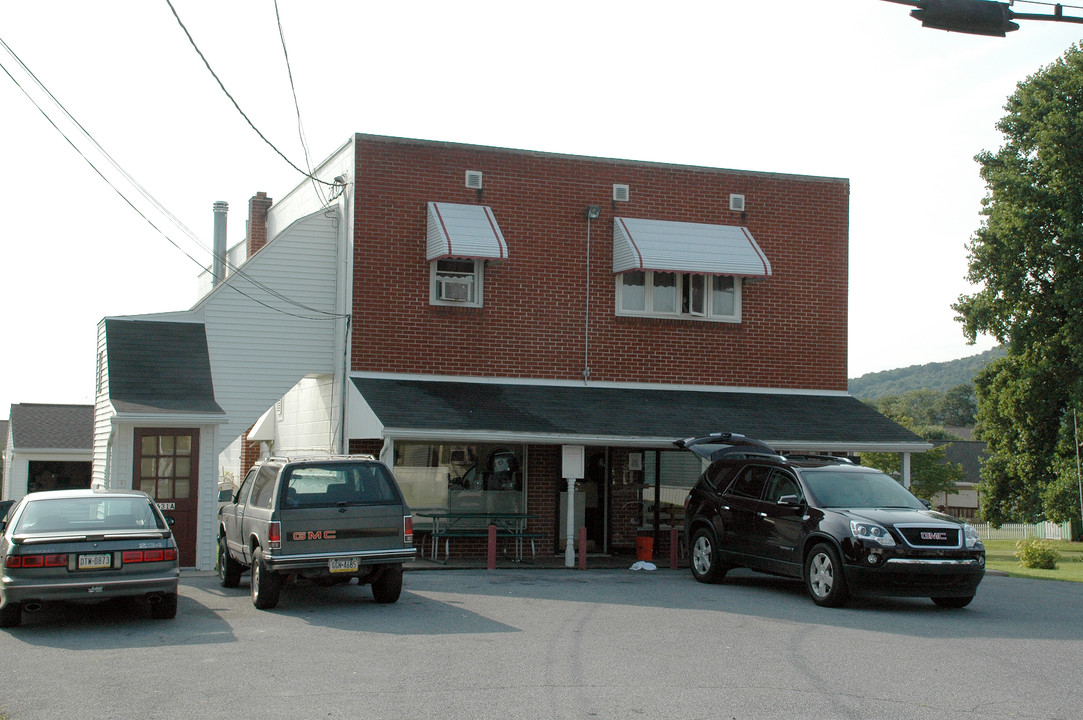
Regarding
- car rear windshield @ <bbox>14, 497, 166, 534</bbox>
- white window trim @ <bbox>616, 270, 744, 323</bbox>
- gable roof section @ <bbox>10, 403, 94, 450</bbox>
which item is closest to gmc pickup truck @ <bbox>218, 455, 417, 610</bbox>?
car rear windshield @ <bbox>14, 497, 166, 534</bbox>

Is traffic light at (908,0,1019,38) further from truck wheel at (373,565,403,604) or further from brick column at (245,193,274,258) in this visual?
brick column at (245,193,274,258)

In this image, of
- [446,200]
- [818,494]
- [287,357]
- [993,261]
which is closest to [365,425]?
[287,357]

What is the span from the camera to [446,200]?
797 inches

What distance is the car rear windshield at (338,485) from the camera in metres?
12.4

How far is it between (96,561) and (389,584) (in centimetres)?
334

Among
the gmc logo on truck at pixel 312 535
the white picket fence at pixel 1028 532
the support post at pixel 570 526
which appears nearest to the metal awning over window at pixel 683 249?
the support post at pixel 570 526

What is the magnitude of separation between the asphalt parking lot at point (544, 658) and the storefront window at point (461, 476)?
16.8ft

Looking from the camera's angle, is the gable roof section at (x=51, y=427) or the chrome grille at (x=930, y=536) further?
the gable roof section at (x=51, y=427)

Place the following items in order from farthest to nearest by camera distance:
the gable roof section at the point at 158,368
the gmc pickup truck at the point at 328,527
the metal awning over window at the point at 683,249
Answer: the metal awning over window at the point at 683,249, the gable roof section at the point at 158,368, the gmc pickup truck at the point at 328,527

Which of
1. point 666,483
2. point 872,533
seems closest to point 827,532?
point 872,533

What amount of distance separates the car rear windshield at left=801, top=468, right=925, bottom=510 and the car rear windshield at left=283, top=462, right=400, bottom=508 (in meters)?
5.47

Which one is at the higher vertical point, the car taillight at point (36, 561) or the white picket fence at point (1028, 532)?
the car taillight at point (36, 561)

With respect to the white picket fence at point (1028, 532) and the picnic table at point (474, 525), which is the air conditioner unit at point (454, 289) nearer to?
the picnic table at point (474, 525)

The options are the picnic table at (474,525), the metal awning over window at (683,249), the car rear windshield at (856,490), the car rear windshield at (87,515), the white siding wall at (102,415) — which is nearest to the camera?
the car rear windshield at (87,515)
